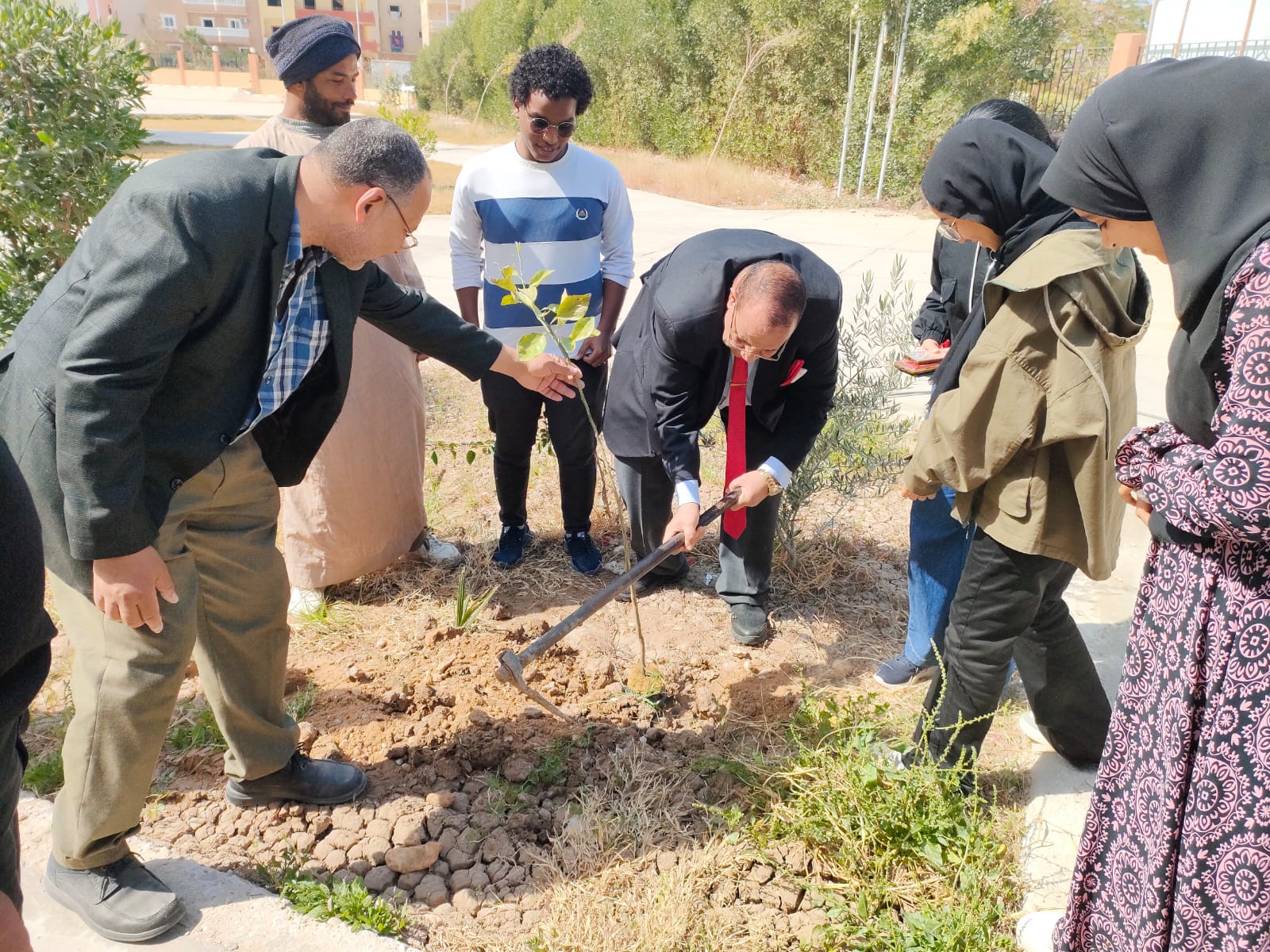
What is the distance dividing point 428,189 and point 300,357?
51 centimetres

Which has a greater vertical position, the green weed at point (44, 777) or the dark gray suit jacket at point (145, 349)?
the dark gray suit jacket at point (145, 349)

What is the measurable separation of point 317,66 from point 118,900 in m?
2.57

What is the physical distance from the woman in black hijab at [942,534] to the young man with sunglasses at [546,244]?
128 centimetres

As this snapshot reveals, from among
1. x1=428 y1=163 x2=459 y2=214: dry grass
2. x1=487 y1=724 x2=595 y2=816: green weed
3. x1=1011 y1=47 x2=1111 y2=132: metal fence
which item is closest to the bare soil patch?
x1=487 y1=724 x2=595 y2=816: green weed

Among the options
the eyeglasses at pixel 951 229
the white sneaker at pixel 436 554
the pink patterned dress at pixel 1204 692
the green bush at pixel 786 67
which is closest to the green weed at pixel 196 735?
the white sneaker at pixel 436 554

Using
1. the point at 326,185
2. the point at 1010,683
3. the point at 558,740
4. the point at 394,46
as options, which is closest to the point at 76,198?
the point at 326,185

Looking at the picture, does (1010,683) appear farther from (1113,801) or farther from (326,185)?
(326,185)

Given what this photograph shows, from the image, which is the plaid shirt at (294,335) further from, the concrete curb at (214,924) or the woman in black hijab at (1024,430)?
the woman in black hijab at (1024,430)

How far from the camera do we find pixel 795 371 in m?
2.98

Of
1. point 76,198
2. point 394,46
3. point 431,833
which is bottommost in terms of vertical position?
point 431,833

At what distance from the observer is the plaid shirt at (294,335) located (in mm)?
2115

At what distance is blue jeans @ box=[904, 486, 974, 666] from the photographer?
9.76ft

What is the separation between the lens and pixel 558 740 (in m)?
2.79

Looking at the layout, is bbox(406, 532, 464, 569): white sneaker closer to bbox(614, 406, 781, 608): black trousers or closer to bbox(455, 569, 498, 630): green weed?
bbox(455, 569, 498, 630): green weed
